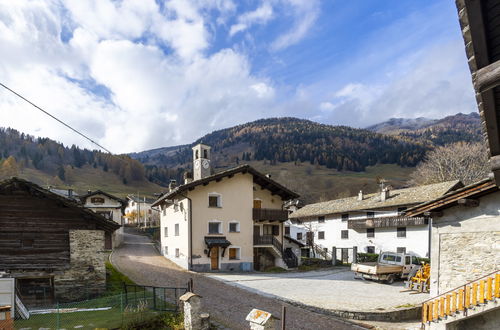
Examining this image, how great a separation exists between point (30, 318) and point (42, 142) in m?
189

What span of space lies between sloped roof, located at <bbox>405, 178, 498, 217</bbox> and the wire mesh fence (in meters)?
11.9

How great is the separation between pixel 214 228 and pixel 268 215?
568cm

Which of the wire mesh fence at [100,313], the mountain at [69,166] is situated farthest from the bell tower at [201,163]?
the mountain at [69,166]

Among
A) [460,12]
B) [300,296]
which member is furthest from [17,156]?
[460,12]

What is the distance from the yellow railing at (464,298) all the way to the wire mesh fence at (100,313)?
1105cm

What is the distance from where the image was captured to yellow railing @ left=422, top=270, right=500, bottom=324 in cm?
1114

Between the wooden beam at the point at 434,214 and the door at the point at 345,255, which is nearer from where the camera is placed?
the wooden beam at the point at 434,214

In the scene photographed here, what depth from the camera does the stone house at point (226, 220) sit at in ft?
91.9

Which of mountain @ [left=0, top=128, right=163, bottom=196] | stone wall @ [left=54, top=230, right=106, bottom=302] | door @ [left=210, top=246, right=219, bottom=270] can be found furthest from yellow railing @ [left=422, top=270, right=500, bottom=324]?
mountain @ [left=0, top=128, right=163, bottom=196]

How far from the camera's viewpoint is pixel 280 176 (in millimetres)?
134875

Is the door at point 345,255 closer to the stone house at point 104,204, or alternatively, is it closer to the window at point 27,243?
the window at point 27,243

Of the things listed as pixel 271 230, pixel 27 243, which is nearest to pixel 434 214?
pixel 271 230

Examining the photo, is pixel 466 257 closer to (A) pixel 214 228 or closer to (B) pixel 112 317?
(B) pixel 112 317

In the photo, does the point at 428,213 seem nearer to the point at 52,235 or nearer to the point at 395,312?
the point at 395,312
